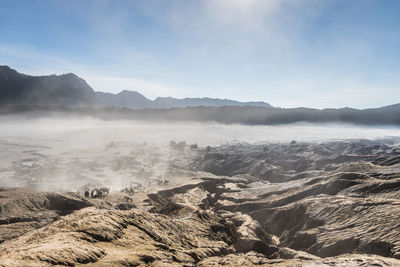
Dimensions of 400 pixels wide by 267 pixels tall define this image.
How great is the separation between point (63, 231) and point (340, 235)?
783 inches

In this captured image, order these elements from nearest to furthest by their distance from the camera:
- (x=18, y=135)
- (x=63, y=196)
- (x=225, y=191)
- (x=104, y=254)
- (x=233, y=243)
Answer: (x=104, y=254) < (x=233, y=243) < (x=63, y=196) < (x=225, y=191) < (x=18, y=135)

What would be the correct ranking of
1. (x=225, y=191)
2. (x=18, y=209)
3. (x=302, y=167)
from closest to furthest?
1. (x=18, y=209)
2. (x=225, y=191)
3. (x=302, y=167)

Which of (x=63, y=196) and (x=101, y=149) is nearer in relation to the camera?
(x=63, y=196)

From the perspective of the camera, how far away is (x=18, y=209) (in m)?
31.7

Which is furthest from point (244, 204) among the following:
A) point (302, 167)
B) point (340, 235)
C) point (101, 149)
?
point (101, 149)

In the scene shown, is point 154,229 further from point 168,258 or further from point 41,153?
point 41,153

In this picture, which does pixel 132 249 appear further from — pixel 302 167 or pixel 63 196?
pixel 302 167

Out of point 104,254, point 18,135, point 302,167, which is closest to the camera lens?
point 104,254

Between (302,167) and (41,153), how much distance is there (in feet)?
372

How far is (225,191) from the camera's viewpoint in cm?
5016

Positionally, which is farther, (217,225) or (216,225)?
(217,225)

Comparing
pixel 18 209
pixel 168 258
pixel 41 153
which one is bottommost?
pixel 41 153

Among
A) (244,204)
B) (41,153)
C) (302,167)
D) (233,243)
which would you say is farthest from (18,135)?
(233,243)

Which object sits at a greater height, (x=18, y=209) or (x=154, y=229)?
(x=154, y=229)
